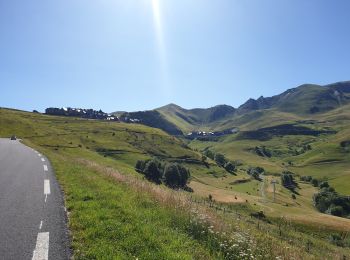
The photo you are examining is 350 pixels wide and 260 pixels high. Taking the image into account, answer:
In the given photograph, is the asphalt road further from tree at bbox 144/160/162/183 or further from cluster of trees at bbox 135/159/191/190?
cluster of trees at bbox 135/159/191/190

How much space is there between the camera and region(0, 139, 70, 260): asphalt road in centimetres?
1017

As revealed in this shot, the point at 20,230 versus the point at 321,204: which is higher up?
the point at 20,230

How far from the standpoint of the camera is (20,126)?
6713 inches

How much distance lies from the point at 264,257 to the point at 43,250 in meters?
6.75

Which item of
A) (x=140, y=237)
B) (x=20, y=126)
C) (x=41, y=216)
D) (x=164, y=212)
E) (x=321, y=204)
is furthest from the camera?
(x=20, y=126)

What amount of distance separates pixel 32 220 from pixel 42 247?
3.14 m

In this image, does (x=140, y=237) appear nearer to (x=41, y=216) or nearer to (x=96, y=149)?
(x=41, y=216)

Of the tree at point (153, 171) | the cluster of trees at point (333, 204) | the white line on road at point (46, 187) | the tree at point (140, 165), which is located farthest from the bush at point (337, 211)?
the white line on road at point (46, 187)

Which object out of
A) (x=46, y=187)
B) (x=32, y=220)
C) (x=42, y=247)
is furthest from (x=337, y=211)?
(x=42, y=247)

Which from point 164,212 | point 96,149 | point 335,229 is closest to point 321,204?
point 335,229

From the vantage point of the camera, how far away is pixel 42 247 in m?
10.5

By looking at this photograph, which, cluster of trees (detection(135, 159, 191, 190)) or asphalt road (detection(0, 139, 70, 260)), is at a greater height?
asphalt road (detection(0, 139, 70, 260))

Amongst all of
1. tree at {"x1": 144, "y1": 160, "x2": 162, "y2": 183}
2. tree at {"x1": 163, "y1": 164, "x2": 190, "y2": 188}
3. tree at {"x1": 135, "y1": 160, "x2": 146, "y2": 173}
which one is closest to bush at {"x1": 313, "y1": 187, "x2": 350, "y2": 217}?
tree at {"x1": 163, "y1": 164, "x2": 190, "y2": 188}

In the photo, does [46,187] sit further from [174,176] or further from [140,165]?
[140,165]
